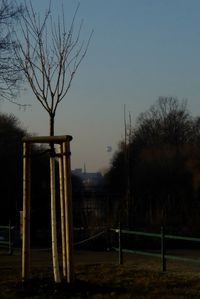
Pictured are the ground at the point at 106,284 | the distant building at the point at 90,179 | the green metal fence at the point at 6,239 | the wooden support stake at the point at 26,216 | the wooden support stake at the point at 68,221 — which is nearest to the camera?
the ground at the point at 106,284

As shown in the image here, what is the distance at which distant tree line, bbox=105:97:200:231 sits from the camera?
94.8 ft

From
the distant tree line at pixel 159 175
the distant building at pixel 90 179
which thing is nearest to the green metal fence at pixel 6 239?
the distant tree line at pixel 159 175

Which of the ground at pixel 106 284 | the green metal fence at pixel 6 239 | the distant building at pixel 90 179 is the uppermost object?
the distant building at pixel 90 179

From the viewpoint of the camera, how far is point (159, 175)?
210 ft

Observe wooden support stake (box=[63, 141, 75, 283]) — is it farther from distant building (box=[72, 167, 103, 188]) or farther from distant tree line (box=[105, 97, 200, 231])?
distant building (box=[72, 167, 103, 188])

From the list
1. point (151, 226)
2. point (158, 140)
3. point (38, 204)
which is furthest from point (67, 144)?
point (158, 140)

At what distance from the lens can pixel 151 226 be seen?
27875 mm

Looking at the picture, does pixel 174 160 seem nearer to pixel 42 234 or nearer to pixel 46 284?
pixel 42 234

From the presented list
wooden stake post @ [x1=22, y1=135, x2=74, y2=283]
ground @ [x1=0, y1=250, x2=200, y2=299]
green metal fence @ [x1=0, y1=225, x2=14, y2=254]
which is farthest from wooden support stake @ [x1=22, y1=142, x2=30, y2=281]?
green metal fence @ [x1=0, y1=225, x2=14, y2=254]

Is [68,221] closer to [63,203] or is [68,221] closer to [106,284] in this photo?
[63,203]

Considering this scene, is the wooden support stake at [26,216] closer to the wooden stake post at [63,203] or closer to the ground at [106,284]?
the wooden stake post at [63,203]

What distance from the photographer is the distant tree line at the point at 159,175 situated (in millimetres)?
28906

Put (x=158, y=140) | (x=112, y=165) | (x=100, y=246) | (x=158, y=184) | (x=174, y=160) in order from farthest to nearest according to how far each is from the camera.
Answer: (x=158, y=140) → (x=112, y=165) → (x=174, y=160) → (x=158, y=184) → (x=100, y=246)

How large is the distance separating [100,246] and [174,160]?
45518mm
